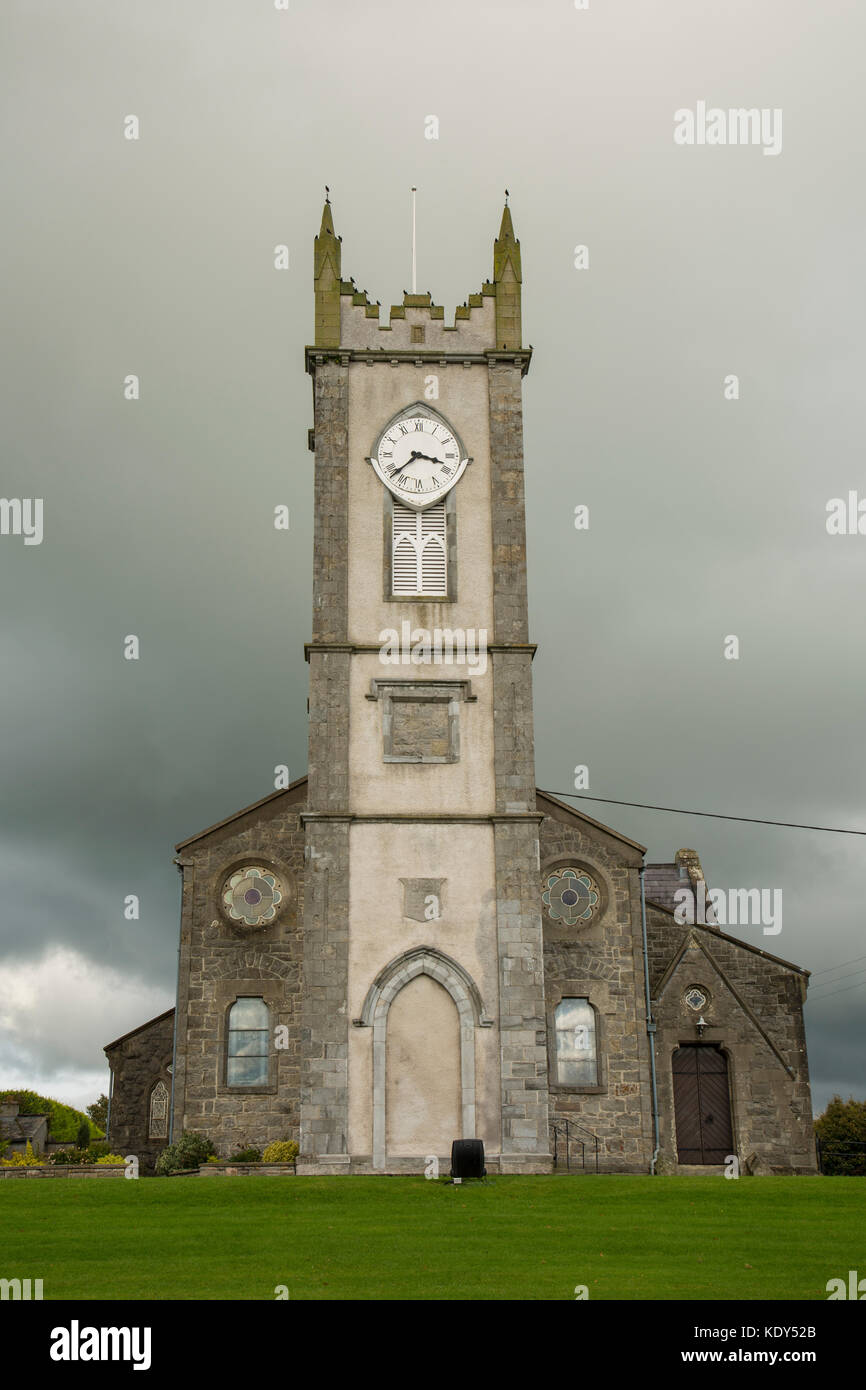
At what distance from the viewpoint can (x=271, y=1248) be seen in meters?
15.4

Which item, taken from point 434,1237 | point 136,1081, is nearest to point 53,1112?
point 136,1081

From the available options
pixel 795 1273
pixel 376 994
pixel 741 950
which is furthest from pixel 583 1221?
pixel 741 950

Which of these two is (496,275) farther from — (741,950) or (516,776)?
(741,950)

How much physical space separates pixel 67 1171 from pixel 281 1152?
4224 mm

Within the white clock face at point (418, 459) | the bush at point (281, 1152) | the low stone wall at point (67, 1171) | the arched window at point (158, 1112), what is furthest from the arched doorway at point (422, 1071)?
the white clock face at point (418, 459)

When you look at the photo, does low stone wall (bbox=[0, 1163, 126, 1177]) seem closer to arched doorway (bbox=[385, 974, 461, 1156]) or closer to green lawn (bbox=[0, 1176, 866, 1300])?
green lawn (bbox=[0, 1176, 866, 1300])

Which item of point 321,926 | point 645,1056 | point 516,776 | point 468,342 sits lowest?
point 645,1056

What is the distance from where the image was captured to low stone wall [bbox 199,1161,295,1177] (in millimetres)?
26375

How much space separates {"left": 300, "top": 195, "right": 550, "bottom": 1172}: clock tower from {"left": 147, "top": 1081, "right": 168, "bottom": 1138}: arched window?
9105 mm

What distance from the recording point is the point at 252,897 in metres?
33.3

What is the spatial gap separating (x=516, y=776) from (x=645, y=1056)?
820 cm

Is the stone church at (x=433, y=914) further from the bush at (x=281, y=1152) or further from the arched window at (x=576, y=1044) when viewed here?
the bush at (x=281, y=1152)
